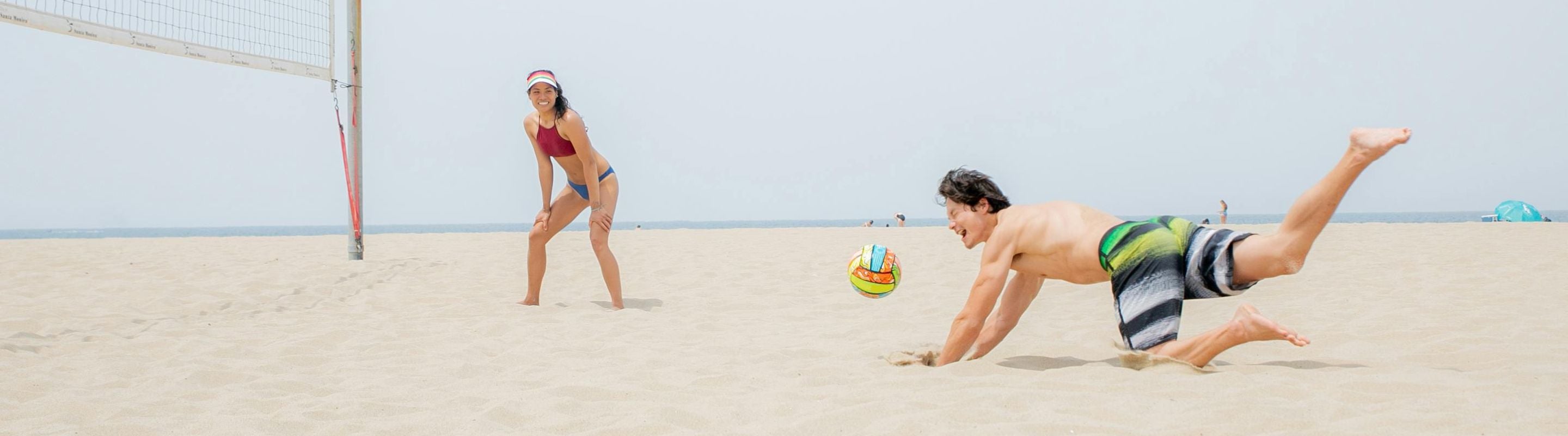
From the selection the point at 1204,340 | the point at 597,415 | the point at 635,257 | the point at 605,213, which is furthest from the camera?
the point at 635,257

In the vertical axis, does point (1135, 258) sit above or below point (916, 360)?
above

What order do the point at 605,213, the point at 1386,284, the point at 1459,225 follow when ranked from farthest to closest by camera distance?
1. the point at 1459,225
2. the point at 1386,284
3. the point at 605,213

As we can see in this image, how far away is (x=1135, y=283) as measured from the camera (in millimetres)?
3027

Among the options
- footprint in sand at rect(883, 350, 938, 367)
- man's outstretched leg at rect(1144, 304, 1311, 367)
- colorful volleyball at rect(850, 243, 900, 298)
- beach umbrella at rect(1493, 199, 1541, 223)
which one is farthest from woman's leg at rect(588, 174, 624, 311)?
beach umbrella at rect(1493, 199, 1541, 223)

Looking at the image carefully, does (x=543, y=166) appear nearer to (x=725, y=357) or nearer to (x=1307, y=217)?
(x=725, y=357)

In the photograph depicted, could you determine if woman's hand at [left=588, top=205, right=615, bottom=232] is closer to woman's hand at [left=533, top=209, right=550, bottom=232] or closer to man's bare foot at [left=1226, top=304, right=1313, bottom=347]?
woman's hand at [left=533, top=209, right=550, bottom=232]

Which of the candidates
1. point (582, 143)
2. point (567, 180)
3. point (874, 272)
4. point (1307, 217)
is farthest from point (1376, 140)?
point (567, 180)

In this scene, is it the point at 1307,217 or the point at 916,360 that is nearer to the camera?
the point at 1307,217

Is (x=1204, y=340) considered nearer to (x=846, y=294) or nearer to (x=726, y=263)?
(x=846, y=294)

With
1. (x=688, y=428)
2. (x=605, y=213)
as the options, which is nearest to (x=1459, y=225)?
(x=605, y=213)

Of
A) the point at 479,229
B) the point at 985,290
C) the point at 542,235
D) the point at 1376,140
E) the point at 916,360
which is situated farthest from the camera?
the point at 479,229

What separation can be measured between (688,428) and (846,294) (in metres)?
3.70

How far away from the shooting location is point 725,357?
3.64 meters

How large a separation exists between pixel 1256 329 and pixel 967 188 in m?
0.99
